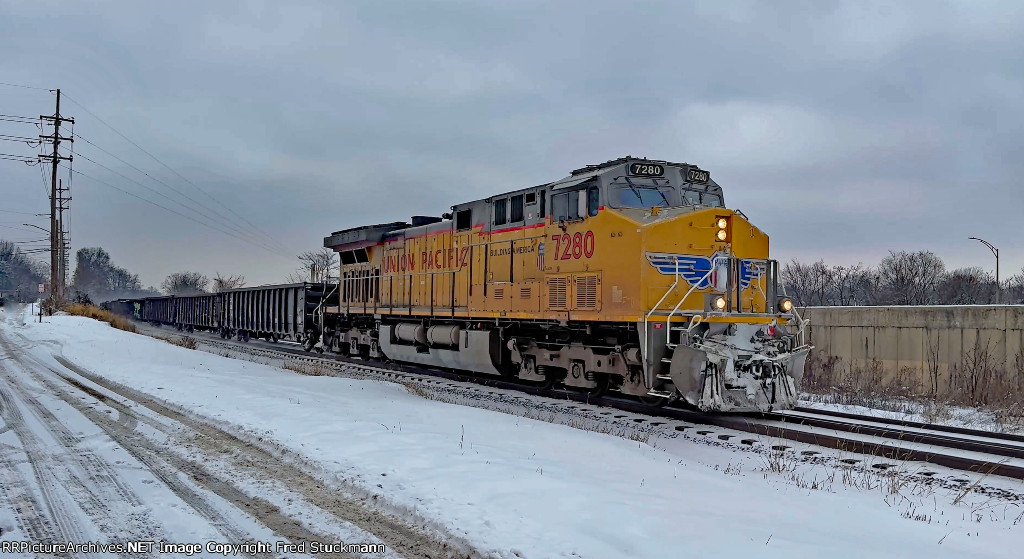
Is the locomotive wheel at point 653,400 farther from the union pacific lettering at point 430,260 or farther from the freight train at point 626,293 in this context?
the union pacific lettering at point 430,260

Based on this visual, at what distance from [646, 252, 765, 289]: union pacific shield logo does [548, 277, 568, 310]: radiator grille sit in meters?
1.97

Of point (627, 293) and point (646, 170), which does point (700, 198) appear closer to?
point (646, 170)

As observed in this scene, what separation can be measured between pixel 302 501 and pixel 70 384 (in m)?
8.94

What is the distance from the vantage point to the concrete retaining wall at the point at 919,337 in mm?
14656

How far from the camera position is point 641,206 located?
11.2 metres

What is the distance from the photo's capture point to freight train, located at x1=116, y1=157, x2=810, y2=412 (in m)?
10.2

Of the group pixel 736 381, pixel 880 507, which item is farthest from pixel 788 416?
pixel 880 507

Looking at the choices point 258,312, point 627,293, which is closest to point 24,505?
point 627,293

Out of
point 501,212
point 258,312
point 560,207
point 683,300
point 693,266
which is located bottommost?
point 258,312

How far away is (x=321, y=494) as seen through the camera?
533 centimetres

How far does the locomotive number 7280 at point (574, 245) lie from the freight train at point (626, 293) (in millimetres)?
28

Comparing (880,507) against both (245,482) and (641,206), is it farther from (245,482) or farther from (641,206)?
(641,206)

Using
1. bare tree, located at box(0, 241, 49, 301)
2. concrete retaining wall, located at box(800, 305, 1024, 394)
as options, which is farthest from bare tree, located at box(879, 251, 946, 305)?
bare tree, located at box(0, 241, 49, 301)

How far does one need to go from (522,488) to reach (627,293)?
5885 millimetres
